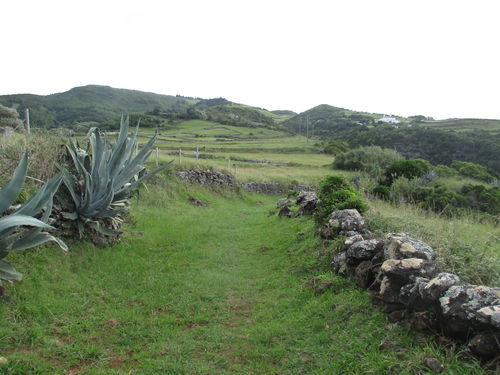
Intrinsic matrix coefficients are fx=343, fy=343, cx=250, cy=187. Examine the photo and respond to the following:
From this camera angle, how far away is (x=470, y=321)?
9.50 ft

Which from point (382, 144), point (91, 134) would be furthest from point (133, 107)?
point (91, 134)

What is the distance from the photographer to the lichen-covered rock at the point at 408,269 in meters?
3.68

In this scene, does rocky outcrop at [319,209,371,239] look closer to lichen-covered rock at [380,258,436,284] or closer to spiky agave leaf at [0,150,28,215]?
lichen-covered rock at [380,258,436,284]

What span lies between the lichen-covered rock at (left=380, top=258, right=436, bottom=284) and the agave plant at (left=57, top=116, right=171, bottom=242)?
4.48 m

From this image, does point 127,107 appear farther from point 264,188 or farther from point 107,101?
point 264,188

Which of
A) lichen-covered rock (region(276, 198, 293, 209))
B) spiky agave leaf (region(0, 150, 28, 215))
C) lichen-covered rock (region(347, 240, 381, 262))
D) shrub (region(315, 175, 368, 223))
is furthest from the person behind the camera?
lichen-covered rock (region(276, 198, 293, 209))

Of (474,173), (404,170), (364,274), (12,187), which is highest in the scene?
(12,187)

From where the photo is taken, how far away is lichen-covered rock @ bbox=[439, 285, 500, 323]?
290 centimetres

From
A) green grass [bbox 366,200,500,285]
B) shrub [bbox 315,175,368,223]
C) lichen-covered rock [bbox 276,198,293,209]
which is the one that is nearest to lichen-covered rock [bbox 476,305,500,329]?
green grass [bbox 366,200,500,285]

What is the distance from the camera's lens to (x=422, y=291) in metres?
3.33

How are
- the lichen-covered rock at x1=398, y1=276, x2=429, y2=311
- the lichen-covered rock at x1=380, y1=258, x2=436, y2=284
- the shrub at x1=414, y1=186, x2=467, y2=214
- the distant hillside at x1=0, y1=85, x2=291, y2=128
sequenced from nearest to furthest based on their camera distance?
the lichen-covered rock at x1=398, y1=276, x2=429, y2=311
the lichen-covered rock at x1=380, y1=258, x2=436, y2=284
the shrub at x1=414, y1=186, x2=467, y2=214
the distant hillside at x1=0, y1=85, x2=291, y2=128

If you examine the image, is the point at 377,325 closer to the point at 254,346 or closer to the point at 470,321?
the point at 470,321

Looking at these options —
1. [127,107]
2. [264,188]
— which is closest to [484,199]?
[264,188]

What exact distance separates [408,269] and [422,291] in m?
0.39
